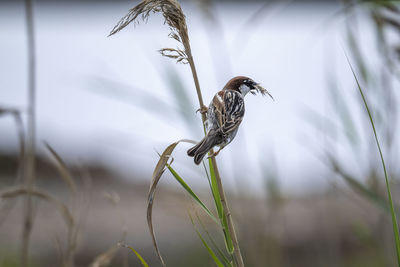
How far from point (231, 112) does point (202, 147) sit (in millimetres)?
188

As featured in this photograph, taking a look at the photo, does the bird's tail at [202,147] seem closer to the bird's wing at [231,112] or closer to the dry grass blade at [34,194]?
the bird's wing at [231,112]

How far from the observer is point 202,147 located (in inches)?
40.0

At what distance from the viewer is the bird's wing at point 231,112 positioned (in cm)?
114

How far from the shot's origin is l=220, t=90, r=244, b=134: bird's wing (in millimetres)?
1143

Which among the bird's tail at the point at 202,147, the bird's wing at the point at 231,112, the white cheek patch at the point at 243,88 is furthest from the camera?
the white cheek patch at the point at 243,88

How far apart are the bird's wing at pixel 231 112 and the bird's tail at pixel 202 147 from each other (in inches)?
1.7

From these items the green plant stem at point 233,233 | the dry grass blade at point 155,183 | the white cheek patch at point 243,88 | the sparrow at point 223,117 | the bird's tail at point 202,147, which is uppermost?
the white cheek patch at point 243,88

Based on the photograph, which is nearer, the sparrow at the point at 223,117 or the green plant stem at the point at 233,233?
the green plant stem at the point at 233,233

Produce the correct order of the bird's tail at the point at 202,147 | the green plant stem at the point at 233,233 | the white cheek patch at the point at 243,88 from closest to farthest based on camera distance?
the green plant stem at the point at 233,233 < the bird's tail at the point at 202,147 < the white cheek patch at the point at 243,88

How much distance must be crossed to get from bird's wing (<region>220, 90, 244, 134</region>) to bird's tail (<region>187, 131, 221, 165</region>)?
0.14ft

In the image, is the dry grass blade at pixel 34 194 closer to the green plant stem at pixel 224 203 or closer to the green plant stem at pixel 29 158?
the green plant stem at pixel 29 158

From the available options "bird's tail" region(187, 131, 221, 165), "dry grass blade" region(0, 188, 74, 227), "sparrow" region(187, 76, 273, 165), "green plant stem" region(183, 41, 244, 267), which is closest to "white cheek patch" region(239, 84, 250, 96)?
"sparrow" region(187, 76, 273, 165)

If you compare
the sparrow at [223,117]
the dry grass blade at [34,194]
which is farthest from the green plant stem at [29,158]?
the sparrow at [223,117]

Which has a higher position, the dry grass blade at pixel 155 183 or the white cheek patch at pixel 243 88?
the white cheek patch at pixel 243 88
